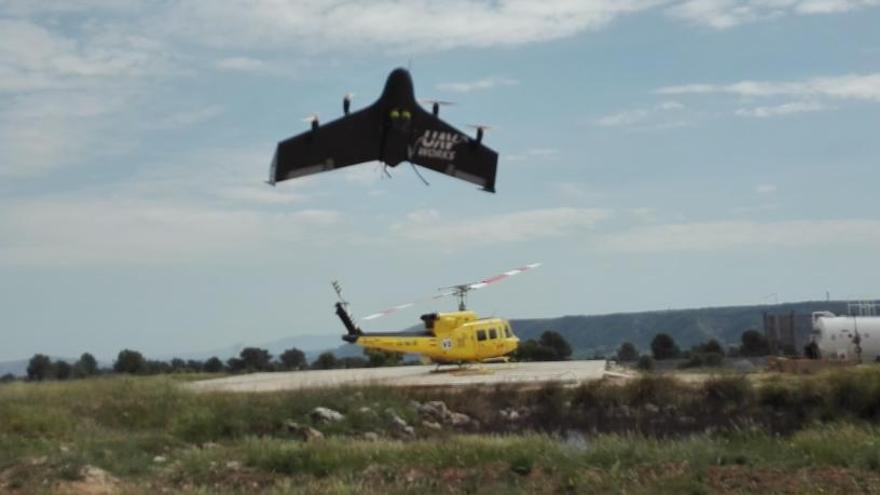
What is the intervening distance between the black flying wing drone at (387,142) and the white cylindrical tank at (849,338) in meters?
27.7

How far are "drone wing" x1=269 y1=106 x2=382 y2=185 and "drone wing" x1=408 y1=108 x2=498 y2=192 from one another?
50cm

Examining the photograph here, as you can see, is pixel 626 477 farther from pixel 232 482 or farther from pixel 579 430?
pixel 579 430

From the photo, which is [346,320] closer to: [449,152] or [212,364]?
[212,364]

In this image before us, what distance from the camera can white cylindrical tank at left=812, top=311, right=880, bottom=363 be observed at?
38.1 metres

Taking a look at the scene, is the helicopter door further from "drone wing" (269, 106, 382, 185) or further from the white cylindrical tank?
"drone wing" (269, 106, 382, 185)

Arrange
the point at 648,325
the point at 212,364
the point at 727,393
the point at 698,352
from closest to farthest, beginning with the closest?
the point at 727,393 → the point at 698,352 → the point at 212,364 → the point at 648,325

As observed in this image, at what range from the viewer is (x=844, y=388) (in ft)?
87.6

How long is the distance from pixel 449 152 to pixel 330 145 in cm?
151

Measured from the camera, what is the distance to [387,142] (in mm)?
13758

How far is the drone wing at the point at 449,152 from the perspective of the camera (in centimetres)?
1384

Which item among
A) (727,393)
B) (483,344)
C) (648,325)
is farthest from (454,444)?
(648,325)

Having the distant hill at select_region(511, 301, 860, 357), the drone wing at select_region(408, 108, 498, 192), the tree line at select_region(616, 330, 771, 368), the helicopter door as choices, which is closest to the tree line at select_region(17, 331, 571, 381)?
the tree line at select_region(616, 330, 771, 368)

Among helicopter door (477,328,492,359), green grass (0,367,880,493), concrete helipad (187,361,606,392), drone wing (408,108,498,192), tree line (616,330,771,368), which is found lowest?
green grass (0,367,880,493)

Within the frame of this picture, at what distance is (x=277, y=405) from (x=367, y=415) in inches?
83.7
